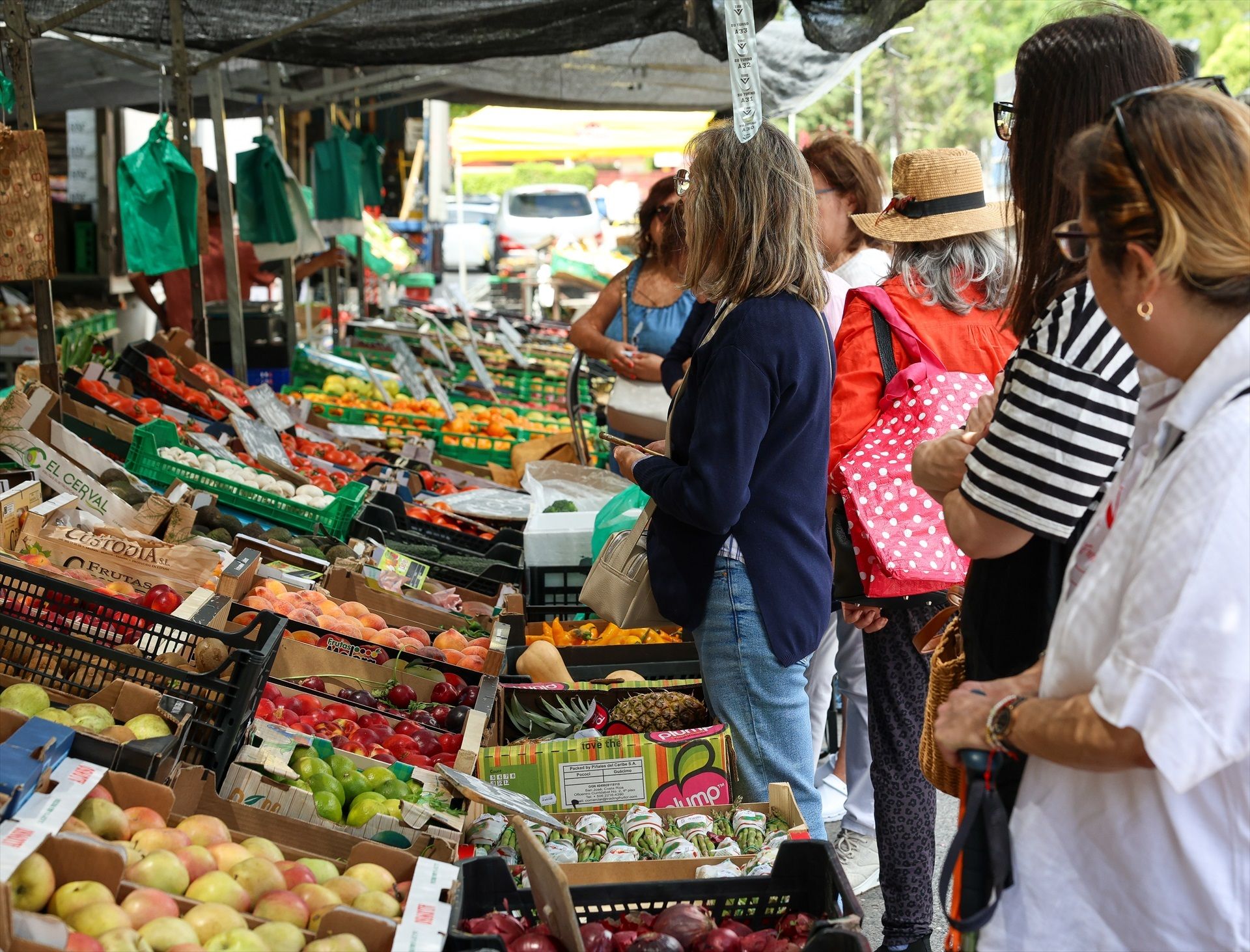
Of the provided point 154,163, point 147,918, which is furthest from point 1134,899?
point 154,163

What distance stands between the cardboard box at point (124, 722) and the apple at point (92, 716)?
0.16 ft

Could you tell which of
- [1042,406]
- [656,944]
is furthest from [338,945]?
[1042,406]

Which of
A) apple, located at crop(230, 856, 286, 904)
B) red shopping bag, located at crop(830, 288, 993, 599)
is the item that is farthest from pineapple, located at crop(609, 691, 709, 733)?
apple, located at crop(230, 856, 286, 904)

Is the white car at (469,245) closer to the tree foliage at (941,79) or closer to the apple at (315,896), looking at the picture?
the tree foliage at (941,79)

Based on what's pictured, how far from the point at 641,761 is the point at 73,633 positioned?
1276 millimetres

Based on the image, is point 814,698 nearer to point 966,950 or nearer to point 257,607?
point 257,607

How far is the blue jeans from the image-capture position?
8.99ft

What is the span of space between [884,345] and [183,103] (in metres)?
4.64

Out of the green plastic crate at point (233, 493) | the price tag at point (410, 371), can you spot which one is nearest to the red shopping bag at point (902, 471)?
the green plastic crate at point (233, 493)

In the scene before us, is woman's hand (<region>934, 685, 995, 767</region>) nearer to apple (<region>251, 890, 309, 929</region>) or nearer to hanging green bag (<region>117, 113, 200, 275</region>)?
apple (<region>251, 890, 309, 929</region>)

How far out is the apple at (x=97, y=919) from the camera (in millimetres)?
1768

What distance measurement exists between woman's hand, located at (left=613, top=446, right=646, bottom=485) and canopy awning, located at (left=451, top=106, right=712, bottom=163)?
1415 cm

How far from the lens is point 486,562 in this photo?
4918 mm

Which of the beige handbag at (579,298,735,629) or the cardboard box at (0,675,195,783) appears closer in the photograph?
the cardboard box at (0,675,195,783)
